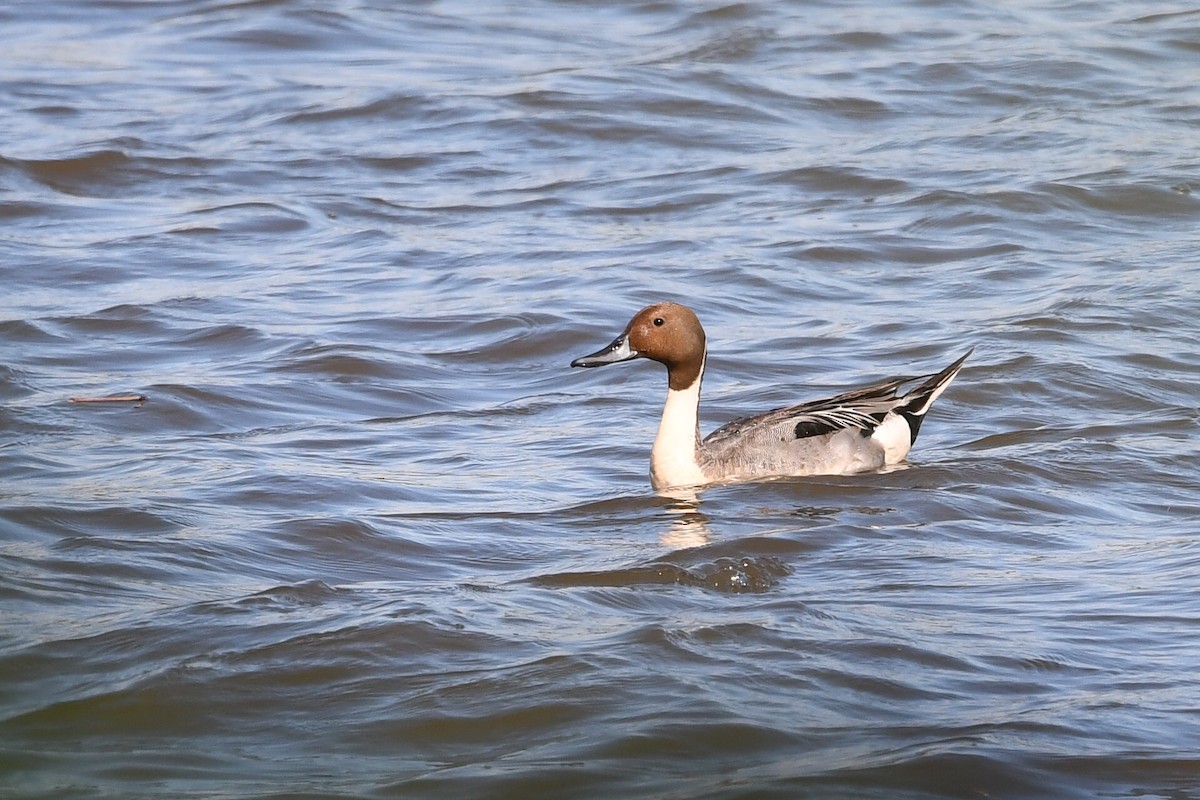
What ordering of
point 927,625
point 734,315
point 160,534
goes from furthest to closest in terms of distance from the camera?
point 734,315
point 160,534
point 927,625

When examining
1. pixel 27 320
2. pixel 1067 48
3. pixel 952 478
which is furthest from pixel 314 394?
pixel 1067 48

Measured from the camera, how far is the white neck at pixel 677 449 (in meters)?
7.29

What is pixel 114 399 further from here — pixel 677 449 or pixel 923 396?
pixel 923 396

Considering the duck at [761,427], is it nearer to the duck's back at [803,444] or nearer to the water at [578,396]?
the duck's back at [803,444]

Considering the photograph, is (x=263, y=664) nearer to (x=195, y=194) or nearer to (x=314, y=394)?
(x=314, y=394)

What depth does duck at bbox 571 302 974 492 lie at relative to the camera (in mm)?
7469

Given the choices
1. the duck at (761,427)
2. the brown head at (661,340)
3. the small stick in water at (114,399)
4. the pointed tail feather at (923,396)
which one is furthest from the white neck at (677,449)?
the small stick in water at (114,399)

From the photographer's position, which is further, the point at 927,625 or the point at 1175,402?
the point at 1175,402

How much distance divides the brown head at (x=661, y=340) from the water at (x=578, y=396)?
0.46 meters

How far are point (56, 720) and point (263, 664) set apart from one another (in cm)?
58

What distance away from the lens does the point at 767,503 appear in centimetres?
714

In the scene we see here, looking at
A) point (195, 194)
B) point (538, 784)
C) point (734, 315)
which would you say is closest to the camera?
point (538, 784)

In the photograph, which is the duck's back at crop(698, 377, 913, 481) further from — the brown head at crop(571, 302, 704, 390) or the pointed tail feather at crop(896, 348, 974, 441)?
the brown head at crop(571, 302, 704, 390)

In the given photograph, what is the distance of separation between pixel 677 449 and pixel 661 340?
507 millimetres
